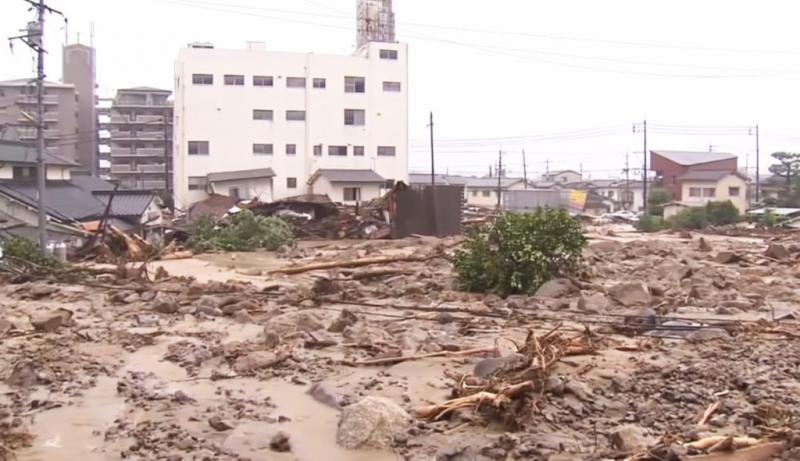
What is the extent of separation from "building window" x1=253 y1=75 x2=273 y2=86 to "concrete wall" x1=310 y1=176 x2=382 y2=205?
682 cm

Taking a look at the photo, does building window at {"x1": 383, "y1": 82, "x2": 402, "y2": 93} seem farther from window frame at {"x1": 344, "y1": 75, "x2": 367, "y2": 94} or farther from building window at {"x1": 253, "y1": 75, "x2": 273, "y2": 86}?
building window at {"x1": 253, "y1": 75, "x2": 273, "y2": 86}

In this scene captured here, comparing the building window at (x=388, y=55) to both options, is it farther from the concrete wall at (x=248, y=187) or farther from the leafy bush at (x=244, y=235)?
the leafy bush at (x=244, y=235)

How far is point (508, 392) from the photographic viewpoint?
21.8 feet

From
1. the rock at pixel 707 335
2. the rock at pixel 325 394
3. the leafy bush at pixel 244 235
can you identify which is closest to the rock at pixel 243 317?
the rock at pixel 325 394

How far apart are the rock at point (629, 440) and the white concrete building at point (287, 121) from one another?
41.1 meters

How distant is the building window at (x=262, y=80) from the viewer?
48844 millimetres

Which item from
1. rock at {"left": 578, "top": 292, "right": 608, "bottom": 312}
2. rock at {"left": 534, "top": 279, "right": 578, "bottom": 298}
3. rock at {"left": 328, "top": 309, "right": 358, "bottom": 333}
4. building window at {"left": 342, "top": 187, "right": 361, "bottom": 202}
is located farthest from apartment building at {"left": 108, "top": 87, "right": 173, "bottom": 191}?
rock at {"left": 578, "top": 292, "right": 608, "bottom": 312}

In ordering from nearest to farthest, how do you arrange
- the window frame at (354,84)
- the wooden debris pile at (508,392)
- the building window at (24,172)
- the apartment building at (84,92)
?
the wooden debris pile at (508,392)
the building window at (24,172)
the window frame at (354,84)
the apartment building at (84,92)

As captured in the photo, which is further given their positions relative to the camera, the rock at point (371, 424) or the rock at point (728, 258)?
the rock at point (728, 258)

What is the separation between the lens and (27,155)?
33.5 meters

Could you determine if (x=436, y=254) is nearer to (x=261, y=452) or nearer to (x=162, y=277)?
(x=162, y=277)

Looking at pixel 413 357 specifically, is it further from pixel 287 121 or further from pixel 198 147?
pixel 287 121

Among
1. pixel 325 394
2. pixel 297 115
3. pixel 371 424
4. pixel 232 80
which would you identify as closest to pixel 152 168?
pixel 232 80

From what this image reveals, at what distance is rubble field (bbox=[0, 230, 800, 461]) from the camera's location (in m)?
6.20
